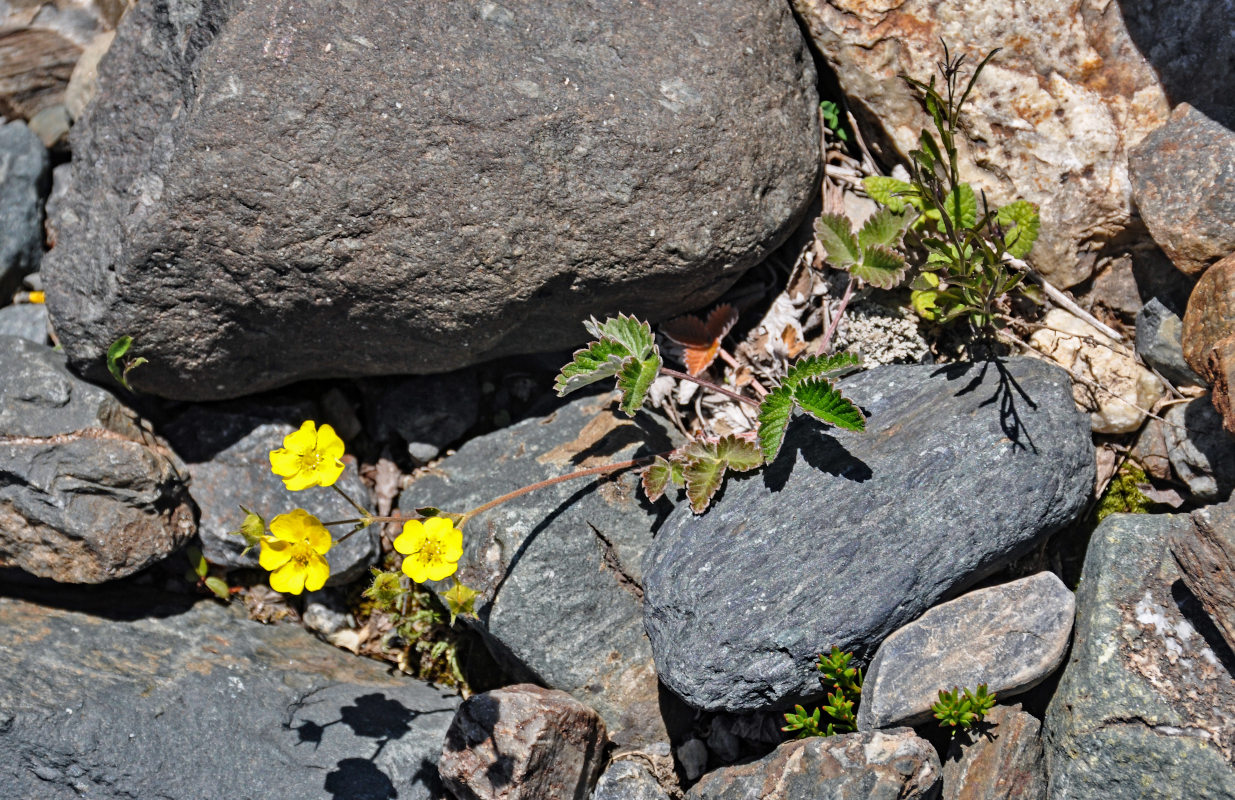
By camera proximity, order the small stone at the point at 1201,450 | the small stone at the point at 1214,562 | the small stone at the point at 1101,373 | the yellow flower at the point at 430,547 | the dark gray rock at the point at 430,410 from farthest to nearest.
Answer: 1. the dark gray rock at the point at 430,410
2. the small stone at the point at 1101,373
3. the small stone at the point at 1201,450
4. the yellow flower at the point at 430,547
5. the small stone at the point at 1214,562

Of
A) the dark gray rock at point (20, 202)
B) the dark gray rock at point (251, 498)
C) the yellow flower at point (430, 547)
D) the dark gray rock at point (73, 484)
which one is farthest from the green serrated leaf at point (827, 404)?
the dark gray rock at point (20, 202)

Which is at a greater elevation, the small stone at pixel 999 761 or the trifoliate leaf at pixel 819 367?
the trifoliate leaf at pixel 819 367

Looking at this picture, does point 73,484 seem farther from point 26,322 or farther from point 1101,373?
point 1101,373

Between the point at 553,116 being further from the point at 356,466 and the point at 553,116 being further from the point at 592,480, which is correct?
the point at 356,466

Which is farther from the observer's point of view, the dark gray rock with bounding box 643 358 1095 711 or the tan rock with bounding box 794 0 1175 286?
the tan rock with bounding box 794 0 1175 286

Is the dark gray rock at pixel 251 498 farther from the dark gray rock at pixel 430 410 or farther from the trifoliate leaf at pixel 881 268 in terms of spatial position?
the trifoliate leaf at pixel 881 268

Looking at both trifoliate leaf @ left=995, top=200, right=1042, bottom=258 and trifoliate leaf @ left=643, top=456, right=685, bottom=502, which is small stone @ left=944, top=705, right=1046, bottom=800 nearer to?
trifoliate leaf @ left=643, top=456, right=685, bottom=502

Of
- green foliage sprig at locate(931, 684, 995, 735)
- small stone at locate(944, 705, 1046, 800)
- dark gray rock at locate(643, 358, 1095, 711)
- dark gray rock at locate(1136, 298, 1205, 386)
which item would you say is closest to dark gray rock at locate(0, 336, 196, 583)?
dark gray rock at locate(643, 358, 1095, 711)
